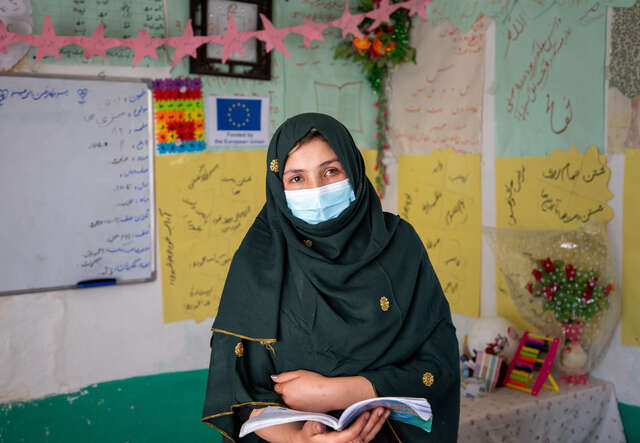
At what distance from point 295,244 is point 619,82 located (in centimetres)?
151

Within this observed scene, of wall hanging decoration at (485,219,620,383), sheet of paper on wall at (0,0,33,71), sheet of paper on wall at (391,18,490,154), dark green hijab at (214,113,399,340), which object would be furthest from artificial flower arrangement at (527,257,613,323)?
sheet of paper on wall at (0,0,33,71)

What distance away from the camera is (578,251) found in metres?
2.02

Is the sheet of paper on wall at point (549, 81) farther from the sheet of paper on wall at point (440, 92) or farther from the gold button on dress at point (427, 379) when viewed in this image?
the gold button on dress at point (427, 379)

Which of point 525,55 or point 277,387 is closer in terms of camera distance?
point 277,387

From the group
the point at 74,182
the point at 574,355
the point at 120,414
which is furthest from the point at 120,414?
the point at 574,355

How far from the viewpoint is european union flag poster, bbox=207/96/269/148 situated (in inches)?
102

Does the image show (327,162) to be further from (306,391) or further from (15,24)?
(15,24)

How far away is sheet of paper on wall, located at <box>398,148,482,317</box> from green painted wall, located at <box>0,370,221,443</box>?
4.54 ft

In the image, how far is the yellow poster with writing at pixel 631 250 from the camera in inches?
74.9

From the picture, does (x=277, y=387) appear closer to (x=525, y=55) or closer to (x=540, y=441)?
(x=540, y=441)

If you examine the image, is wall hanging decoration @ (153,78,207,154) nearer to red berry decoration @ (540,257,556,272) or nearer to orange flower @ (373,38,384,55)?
orange flower @ (373,38,384,55)

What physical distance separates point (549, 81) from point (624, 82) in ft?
1.02

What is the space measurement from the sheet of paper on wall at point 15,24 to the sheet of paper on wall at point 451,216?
197 centimetres

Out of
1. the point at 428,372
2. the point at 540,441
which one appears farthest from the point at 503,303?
the point at 428,372
